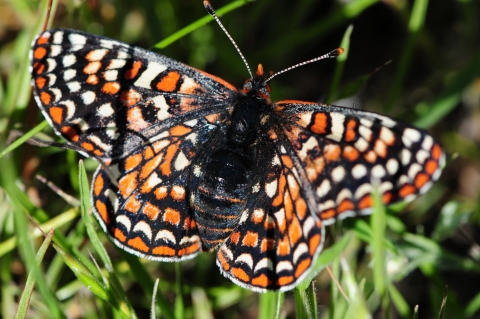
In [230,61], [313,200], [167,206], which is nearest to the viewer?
[313,200]

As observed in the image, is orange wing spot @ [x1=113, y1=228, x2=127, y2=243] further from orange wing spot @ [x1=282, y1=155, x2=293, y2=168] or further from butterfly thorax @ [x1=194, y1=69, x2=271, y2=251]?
orange wing spot @ [x1=282, y1=155, x2=293, y2=168]

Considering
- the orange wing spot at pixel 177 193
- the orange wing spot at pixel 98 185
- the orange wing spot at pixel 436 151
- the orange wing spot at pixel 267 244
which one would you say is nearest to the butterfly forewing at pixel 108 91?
the orange wing spot at pixel 98 185

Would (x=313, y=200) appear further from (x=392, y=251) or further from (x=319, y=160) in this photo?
(x=392, y=251)

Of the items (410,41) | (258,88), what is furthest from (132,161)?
(410,41)

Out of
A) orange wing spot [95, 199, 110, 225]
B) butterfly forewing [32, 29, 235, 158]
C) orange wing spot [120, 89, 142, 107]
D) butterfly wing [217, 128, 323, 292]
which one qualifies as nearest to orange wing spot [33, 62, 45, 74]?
butterfly forewing [32, 29, 235, 158]

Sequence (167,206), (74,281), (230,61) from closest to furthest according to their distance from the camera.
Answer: (167,206), (74,281), (230,61)

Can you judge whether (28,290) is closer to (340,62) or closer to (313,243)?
(313,243)

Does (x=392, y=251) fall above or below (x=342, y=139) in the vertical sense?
below

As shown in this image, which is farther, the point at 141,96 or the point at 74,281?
the point at 74,281

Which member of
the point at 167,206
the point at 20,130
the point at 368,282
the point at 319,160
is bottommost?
the point at 368,282

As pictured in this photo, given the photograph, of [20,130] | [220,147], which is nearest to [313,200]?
[220,147]
